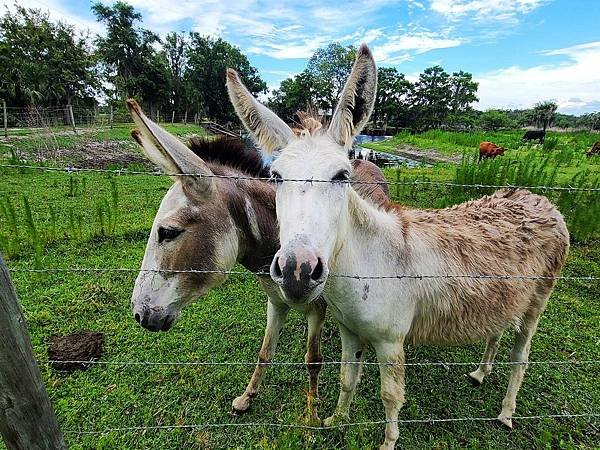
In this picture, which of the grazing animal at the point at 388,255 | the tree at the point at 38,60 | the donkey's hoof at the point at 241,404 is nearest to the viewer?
the grazing animal at the point at 388,255

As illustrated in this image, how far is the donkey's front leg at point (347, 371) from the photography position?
2430 millimetres

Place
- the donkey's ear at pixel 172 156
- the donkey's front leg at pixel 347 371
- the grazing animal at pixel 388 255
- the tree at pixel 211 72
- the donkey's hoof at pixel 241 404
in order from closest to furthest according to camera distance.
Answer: the grazing animal at pixel 388 255, the donkey's ear at pixel 172 156, the donkey's front leg at pixel 347 371, the donkey's hoof at pixel 241 404, the tree at pixel 211 72

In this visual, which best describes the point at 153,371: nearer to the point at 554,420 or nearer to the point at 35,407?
the point at 35,407

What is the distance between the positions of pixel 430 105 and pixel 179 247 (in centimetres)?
6034

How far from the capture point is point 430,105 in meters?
54.4

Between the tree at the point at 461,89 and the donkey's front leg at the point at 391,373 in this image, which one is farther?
the tree at the point at 461,89

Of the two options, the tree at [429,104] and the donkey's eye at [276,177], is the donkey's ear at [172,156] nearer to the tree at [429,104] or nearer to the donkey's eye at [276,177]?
the donkey's eye at [276,177]

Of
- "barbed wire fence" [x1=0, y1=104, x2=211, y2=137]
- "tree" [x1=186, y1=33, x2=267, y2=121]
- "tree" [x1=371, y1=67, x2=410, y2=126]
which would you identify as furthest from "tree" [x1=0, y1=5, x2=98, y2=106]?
"tree" [x1=371, y1=67, x2=410, y2=126]

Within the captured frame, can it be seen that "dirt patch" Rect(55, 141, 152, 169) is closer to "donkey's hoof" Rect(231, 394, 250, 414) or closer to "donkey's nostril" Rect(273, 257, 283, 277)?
"donkey's hoof" Rect(231, 394, 250, 414)

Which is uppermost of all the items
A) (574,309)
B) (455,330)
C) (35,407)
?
(35,407)

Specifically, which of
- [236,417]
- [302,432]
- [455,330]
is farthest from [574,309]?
[236,417]

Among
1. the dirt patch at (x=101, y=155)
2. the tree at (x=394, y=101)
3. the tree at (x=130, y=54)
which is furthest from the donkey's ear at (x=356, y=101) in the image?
the tree at (x=394, y=101)

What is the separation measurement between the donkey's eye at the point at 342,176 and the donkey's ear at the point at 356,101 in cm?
23

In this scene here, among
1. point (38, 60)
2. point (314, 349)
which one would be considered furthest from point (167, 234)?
point (38, 60)
